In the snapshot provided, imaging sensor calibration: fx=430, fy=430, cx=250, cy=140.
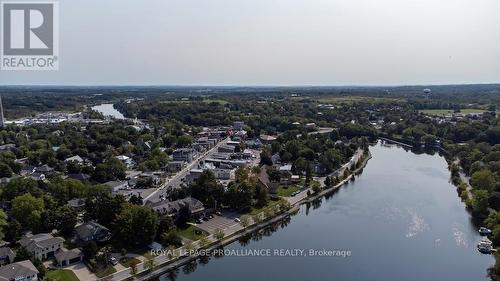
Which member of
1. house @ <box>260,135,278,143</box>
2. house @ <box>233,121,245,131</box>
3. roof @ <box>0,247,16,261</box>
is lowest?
roof @ <box>0,247,16,261</box>

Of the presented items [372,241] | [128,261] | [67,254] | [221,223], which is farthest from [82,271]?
[372,241]

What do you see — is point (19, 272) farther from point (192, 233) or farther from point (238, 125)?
point (238, 125)

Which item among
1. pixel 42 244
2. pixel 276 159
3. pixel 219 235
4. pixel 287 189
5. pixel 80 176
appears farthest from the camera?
pixel 276 159

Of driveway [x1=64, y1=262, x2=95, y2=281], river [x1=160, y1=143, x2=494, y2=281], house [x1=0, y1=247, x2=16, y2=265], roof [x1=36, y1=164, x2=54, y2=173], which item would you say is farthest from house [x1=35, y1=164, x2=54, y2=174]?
river [x1=160, y1=143, x2=494, y2=281]

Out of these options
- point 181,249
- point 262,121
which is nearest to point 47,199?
point 181,249

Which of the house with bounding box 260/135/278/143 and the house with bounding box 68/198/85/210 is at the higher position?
the house with bounding box 260/135/278/143

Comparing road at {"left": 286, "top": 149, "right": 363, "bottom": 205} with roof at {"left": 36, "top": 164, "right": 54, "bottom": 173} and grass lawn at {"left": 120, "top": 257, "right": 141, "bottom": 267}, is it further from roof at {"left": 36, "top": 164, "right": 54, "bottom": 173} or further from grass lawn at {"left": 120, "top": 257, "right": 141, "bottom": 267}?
roof at {"left": 36, "top": 164, "right": 54, "bottom": 173}

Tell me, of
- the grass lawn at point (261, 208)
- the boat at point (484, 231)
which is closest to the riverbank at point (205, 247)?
the grass lawn at point (261, 208)

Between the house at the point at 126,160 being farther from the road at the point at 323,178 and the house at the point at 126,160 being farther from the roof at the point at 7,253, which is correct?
the roof at the point at 7,253
